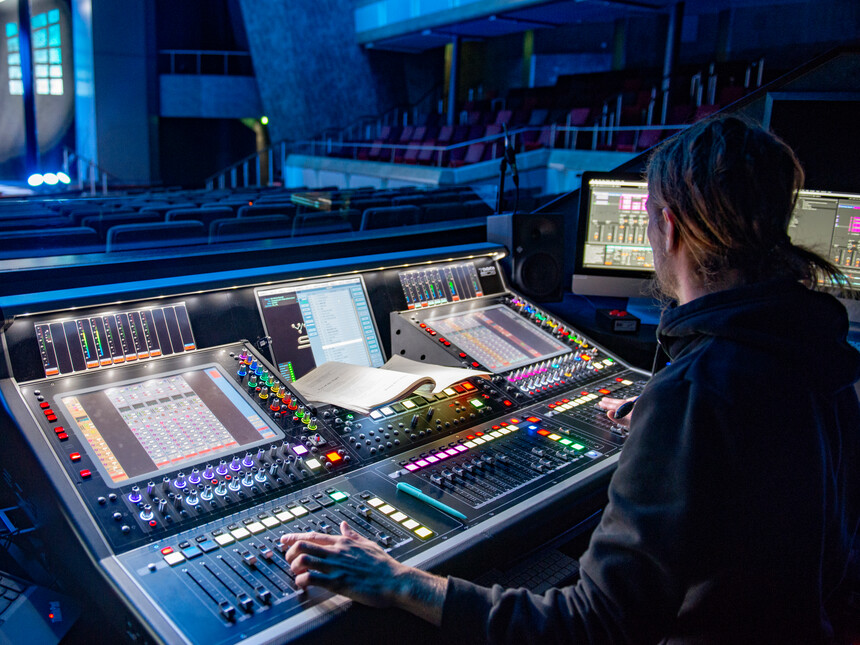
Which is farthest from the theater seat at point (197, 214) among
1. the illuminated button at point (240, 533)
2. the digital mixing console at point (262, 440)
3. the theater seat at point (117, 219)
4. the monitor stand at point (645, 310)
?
the illuminated button at point (240, 533)

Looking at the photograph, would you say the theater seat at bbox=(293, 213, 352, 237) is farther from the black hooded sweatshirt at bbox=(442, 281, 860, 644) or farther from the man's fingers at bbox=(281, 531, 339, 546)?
the black hooded sweatshirt at bbox=(442, 281, 860, 644)

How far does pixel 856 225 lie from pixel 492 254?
4.09ft

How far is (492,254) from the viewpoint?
2.41m

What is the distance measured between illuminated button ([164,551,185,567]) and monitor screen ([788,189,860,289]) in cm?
218

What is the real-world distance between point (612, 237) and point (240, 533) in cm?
185

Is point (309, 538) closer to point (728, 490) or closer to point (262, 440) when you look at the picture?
point (262, 440)

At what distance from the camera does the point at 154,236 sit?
2598 mm

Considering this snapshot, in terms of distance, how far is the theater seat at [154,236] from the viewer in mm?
2215

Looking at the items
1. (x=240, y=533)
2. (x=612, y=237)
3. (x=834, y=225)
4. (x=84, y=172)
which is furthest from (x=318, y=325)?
(x=84, y=172)

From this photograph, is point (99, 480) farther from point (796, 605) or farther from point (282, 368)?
point (796, 605)

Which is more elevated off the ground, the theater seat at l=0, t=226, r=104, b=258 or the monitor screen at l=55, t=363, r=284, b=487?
the theater seat at l=0, t=226, r=104, b=258

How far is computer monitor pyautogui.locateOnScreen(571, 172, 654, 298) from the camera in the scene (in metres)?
2.51

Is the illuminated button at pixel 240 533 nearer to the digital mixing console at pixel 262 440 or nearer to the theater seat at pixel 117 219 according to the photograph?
the digital mixing console at pixel 262 440

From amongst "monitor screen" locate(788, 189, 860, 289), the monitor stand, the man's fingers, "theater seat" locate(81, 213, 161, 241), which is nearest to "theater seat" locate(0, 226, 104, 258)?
"theater seat" locate(81, 213, 161, 241)
